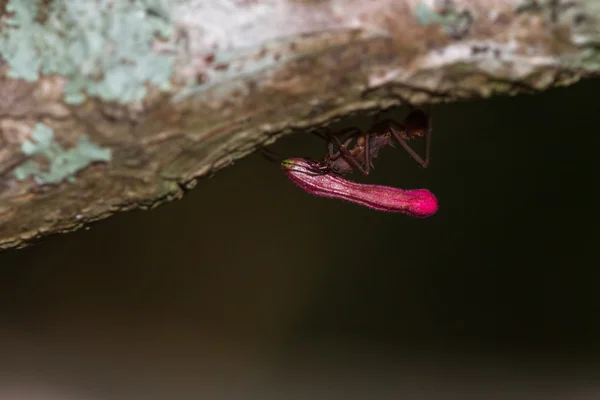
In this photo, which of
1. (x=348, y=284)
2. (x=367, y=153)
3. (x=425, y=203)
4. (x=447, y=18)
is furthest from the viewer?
(x=348, y=284)

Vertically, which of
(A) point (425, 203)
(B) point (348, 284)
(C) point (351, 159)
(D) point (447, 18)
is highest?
(D) point (447, 18)

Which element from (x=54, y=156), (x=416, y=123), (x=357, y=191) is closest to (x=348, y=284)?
(x=357, y=191)

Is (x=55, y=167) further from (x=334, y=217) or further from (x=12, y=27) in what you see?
(x=334, y=217)

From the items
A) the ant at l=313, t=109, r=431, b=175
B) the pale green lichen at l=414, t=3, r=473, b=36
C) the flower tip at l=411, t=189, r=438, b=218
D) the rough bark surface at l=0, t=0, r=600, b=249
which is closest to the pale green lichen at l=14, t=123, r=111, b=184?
the rough bark surface at l=0, t=0, r=600, b=249

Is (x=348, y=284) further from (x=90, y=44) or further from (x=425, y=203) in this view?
(x=90, y=44)

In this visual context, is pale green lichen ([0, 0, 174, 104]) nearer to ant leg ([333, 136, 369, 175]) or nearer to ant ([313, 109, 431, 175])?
ant ([313, 109, 431, 175])

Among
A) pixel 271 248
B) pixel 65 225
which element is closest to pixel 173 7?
pixel 65 225

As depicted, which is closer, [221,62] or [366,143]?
[221,62]
